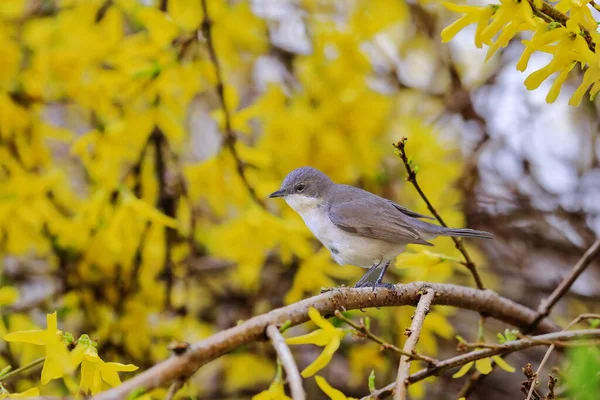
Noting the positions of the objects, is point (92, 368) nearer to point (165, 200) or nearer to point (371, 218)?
point (371, 218)

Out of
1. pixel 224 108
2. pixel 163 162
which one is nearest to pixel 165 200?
pixel 163 162

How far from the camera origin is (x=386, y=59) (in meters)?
4.13

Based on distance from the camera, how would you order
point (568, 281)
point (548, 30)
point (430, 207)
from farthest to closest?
point (568, 281)
point (430, 207)
point (548, 30)

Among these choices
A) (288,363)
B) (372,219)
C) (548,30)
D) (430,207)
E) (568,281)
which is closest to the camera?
(288,363)

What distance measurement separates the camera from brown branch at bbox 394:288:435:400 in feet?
3.76

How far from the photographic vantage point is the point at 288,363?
3.83ft

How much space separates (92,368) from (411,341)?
0.67m

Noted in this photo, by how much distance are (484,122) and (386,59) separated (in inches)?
28.8

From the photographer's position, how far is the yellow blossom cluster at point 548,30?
138 cm

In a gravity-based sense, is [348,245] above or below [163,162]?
above

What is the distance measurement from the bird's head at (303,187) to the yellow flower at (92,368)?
1192mm

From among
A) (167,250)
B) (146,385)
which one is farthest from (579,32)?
(167,250)

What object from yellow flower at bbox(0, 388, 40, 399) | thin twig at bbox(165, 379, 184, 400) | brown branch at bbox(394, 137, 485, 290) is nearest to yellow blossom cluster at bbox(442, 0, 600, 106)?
brown branch at bbox(394, 137, 485, 290)

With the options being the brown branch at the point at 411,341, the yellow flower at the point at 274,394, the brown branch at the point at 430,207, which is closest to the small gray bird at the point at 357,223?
the brown branch at the point at 430,207
